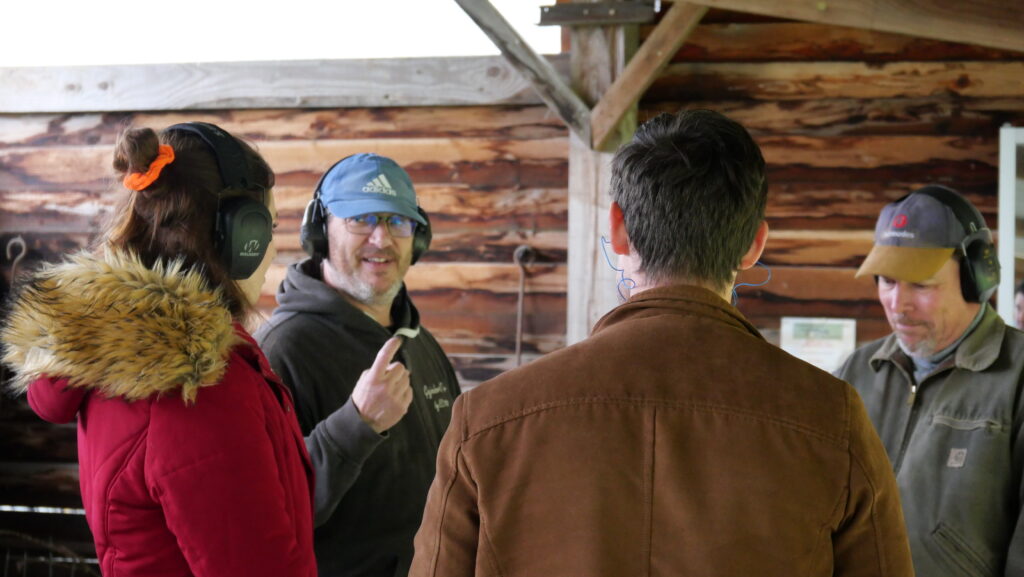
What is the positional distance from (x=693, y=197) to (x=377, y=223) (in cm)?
163

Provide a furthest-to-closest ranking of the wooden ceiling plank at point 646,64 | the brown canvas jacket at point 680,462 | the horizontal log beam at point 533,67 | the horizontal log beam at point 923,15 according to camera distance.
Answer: the wooden ceiling plank at point 646,64 < the horizontal log beam at point 533,67 < the horizontal log beam at point 923,15 < the brown canvas jacket at point 680,462

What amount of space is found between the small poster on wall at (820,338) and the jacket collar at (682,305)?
3.32 meters

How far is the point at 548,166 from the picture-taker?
4715mm

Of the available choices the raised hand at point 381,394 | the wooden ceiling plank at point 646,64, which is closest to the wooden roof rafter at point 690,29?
the wooden ceiling plank at point 646,64

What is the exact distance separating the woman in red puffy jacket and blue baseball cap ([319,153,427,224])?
1109 mm

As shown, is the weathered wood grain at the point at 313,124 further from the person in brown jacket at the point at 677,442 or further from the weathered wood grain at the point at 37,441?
the person in brown jacket at the point at 677,442

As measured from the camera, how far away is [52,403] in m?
1.57

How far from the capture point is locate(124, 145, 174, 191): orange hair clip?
164cm

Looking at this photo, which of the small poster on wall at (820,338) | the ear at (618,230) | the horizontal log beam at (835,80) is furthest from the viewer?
the small poster on wall at (820,338)

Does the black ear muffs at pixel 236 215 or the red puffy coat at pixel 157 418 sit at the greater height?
the black ear muffs at pixel 236 215

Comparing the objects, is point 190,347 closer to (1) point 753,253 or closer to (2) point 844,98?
(1) point 753,253

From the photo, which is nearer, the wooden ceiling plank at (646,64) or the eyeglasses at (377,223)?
the eyeglasses at (377,223)

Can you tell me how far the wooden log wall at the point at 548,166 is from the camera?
14.5 feet

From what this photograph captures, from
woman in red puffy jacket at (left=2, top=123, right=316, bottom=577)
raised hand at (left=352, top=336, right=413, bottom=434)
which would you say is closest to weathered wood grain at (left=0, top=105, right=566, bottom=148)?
raised hand at (left=352, top=336, right=413, bottom=434)
